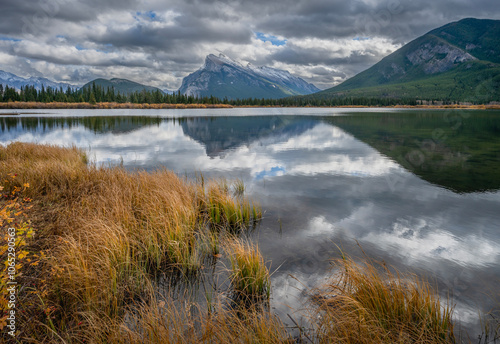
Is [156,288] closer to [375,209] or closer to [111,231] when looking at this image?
[111,231]

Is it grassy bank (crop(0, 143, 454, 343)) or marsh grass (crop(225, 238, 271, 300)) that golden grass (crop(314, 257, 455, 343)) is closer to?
grassy bank (crop(0, 143, 454, 343))

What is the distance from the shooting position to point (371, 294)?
5.15 metres

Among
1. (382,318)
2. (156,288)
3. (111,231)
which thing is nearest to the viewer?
(382,318)

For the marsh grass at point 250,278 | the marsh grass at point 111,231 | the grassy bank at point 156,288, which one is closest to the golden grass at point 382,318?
the grassy bank at point 156,288

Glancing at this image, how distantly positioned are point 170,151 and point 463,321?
84.7 ft

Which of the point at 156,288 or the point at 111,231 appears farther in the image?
the point at 111,231

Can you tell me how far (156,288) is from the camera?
6336 millimetres

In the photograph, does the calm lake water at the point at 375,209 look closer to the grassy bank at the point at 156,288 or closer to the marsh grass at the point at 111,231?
the grassy bank at the point at 156,288

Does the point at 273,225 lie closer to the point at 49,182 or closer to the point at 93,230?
the point at 93,230

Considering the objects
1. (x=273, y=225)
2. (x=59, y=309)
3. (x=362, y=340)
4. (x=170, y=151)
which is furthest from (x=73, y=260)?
(x=170, y=151)

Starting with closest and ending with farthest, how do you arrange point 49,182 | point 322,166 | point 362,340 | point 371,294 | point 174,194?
point 362,340 → point 371,294 → point 174,194 → point 49,182 → point 322,166

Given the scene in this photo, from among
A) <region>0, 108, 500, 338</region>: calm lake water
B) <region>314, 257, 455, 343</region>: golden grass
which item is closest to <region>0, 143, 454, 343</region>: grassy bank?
<region>314, 257, 455, 343</region>: golden grass

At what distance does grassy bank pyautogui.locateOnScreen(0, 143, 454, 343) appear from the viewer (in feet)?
14.7

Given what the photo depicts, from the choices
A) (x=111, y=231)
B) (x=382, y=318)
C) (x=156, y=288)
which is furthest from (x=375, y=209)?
(x=111, y=231)
